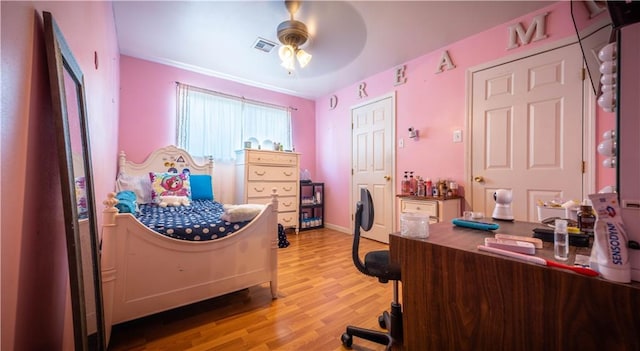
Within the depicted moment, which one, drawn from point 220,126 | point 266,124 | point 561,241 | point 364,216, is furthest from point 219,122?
point 561,241

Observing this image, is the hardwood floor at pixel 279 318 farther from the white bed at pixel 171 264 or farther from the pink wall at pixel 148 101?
the pink wall at pixel 148 101

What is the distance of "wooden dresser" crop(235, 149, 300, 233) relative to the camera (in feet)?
11.6

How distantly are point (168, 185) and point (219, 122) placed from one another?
1.25 metres

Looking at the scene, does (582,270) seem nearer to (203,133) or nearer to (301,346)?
(301,346)

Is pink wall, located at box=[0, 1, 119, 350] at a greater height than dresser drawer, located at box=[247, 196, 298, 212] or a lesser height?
greater

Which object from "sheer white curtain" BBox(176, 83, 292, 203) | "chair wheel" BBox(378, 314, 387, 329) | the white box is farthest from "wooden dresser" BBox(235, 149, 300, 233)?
the white box

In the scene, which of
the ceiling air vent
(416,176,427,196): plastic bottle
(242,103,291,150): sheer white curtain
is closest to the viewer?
the ceiling air vent

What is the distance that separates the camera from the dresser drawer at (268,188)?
356cm

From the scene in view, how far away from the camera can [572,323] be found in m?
0.59

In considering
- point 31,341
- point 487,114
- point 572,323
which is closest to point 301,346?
point 31,341

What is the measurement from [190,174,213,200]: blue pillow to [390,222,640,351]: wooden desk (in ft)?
9.40

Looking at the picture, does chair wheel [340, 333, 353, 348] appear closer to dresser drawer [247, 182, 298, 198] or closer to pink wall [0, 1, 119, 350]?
pink wall [0, 1, 119, 350]

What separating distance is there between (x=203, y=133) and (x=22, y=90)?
3.04m

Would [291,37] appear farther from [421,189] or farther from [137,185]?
[137,185]
